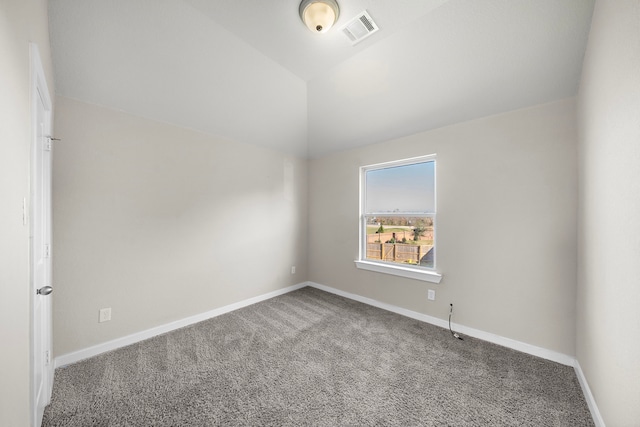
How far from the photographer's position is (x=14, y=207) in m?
0.91

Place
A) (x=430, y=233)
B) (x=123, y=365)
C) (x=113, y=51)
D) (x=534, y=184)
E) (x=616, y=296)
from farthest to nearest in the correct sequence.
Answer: (x=430, y=233)
(x=534, y=184)
(x=123, y=365)
(x=113, y=51)
(x=616, y=296)

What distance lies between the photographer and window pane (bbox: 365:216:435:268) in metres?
2.96

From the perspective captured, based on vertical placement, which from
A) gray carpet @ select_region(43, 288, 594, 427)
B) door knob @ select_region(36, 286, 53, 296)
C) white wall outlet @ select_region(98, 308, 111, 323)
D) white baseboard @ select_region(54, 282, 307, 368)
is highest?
door knob @ select_region(36, 286, 53, 296)

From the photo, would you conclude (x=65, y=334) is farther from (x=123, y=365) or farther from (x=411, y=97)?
(x=411, y=97)

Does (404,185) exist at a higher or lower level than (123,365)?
higher

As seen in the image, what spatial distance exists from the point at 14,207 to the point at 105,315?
1845mm

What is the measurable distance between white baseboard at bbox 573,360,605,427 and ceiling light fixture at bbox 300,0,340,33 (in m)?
3.13

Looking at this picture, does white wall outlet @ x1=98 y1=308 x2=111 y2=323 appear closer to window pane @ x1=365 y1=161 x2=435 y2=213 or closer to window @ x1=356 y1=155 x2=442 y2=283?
window @ x1=356 y1=155 x2=442 y2=283

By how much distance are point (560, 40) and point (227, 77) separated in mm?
2783

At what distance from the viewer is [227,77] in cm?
240

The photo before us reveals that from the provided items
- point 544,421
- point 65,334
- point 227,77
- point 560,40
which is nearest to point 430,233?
point 544,421

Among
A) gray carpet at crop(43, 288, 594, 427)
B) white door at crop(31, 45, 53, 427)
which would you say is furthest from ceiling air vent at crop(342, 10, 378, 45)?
gray carpet at crop(43, 288, 594, 427)

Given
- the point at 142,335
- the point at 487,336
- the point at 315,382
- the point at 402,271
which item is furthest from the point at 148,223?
the point at 487,336

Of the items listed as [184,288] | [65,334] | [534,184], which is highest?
[534,184]
